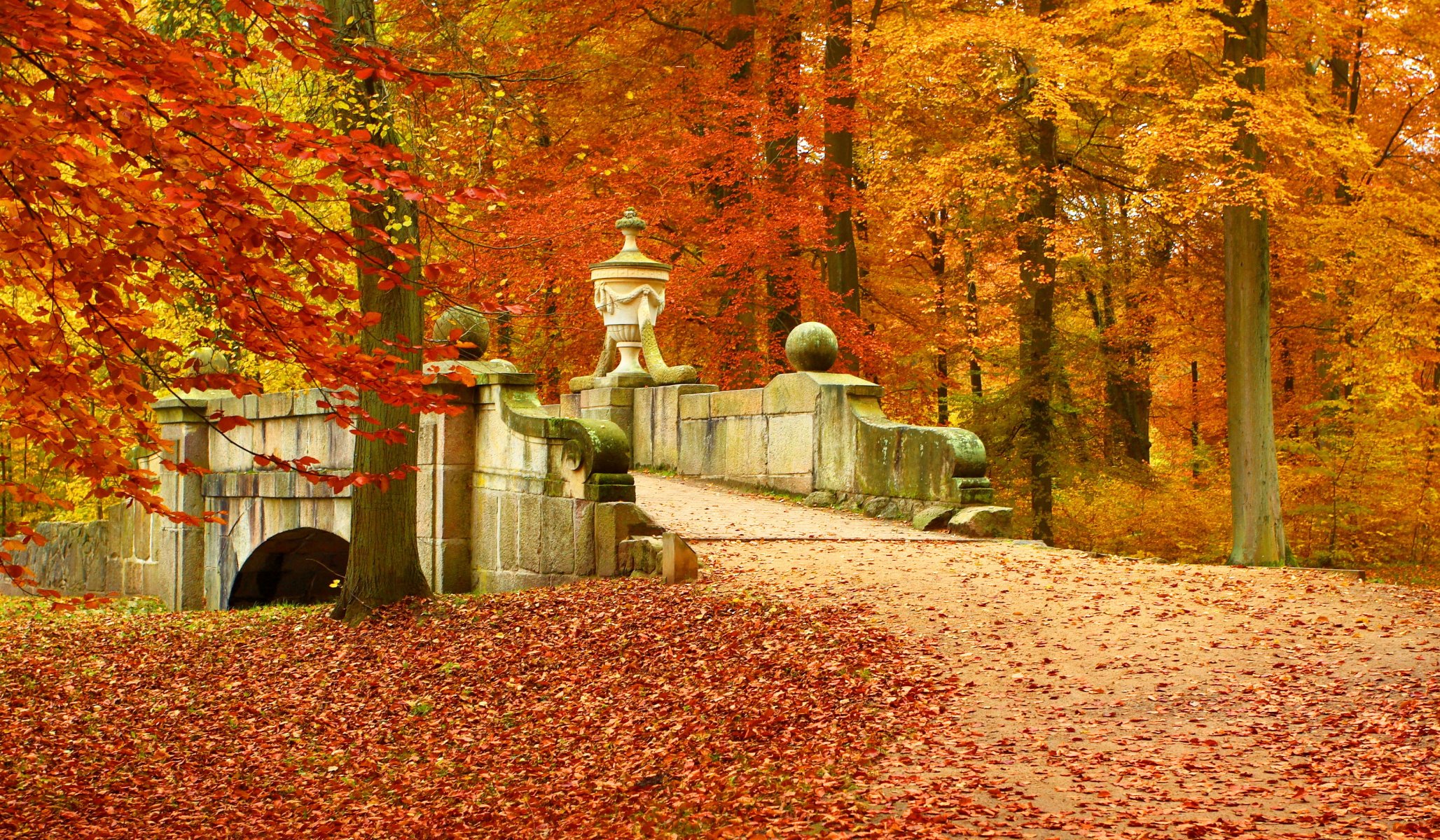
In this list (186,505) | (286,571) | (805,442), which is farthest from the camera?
(286,571)

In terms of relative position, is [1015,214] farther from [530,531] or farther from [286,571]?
[530,531]

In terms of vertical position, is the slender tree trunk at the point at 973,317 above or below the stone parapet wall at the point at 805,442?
above

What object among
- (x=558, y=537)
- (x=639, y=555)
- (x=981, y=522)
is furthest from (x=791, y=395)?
(x=639, y=555)

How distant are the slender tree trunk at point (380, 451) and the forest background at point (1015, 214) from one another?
220cm

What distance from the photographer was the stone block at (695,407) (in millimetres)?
14453

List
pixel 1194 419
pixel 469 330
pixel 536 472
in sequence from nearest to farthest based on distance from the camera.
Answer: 1. pixel 536 472
2. pixel 469 330
3. pixel 1194 419

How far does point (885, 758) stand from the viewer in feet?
18.5

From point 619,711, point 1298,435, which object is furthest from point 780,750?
point 1298,435

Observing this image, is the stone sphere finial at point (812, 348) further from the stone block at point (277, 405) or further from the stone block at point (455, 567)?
the stone block at point (277, 405)

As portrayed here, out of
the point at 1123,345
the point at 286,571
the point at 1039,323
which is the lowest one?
the point at 286,571

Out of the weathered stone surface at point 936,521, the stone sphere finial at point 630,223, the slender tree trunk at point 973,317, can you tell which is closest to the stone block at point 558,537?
the weathered stone surface at point 936,521

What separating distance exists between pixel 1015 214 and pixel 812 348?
24.6 ft

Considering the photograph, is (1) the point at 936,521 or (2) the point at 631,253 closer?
(1) the point at 936,521

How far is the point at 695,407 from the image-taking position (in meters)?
14.6
